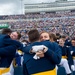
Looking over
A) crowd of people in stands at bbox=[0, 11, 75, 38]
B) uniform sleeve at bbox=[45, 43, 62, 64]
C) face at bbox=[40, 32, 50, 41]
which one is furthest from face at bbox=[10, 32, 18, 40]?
crowd of people in stands at bbox=[0, 11, 75, 38]

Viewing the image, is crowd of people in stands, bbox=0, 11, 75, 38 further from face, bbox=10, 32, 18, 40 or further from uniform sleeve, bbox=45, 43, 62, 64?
uniform sleeve, bbox=45, 43, 62, 64

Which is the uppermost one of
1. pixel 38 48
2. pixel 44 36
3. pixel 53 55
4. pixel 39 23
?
pixel 44 36

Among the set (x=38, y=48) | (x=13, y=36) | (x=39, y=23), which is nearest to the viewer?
(x=38, y=48)

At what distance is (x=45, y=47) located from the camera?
14.7 feet

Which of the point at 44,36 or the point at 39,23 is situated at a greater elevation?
the point at 44,36

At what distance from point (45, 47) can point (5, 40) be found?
3.99 ft

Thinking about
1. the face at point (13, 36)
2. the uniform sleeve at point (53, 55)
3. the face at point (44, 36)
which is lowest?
the uniform sleeve at point (53, 55)

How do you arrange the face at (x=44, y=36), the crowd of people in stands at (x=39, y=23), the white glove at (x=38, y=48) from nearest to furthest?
the white glove at (x=38, y=48) → the face at (x=44, y=36) → the crowd of people in stands at (x=39, y=23)

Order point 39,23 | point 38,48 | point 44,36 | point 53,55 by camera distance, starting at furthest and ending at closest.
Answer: point 39,23, point 44,36, point 53,55, point 38,48

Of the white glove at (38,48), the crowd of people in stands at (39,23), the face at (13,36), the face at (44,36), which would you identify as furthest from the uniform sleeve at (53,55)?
the crowd of people in stands at (39,23)

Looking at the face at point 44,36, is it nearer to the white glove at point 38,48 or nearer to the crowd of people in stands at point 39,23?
the white glove at point 38,48

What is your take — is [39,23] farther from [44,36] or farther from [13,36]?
[44,36]

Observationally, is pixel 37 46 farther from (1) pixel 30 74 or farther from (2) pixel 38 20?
(2) pixel 38 20

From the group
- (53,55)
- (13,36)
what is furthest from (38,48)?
(13,36)
